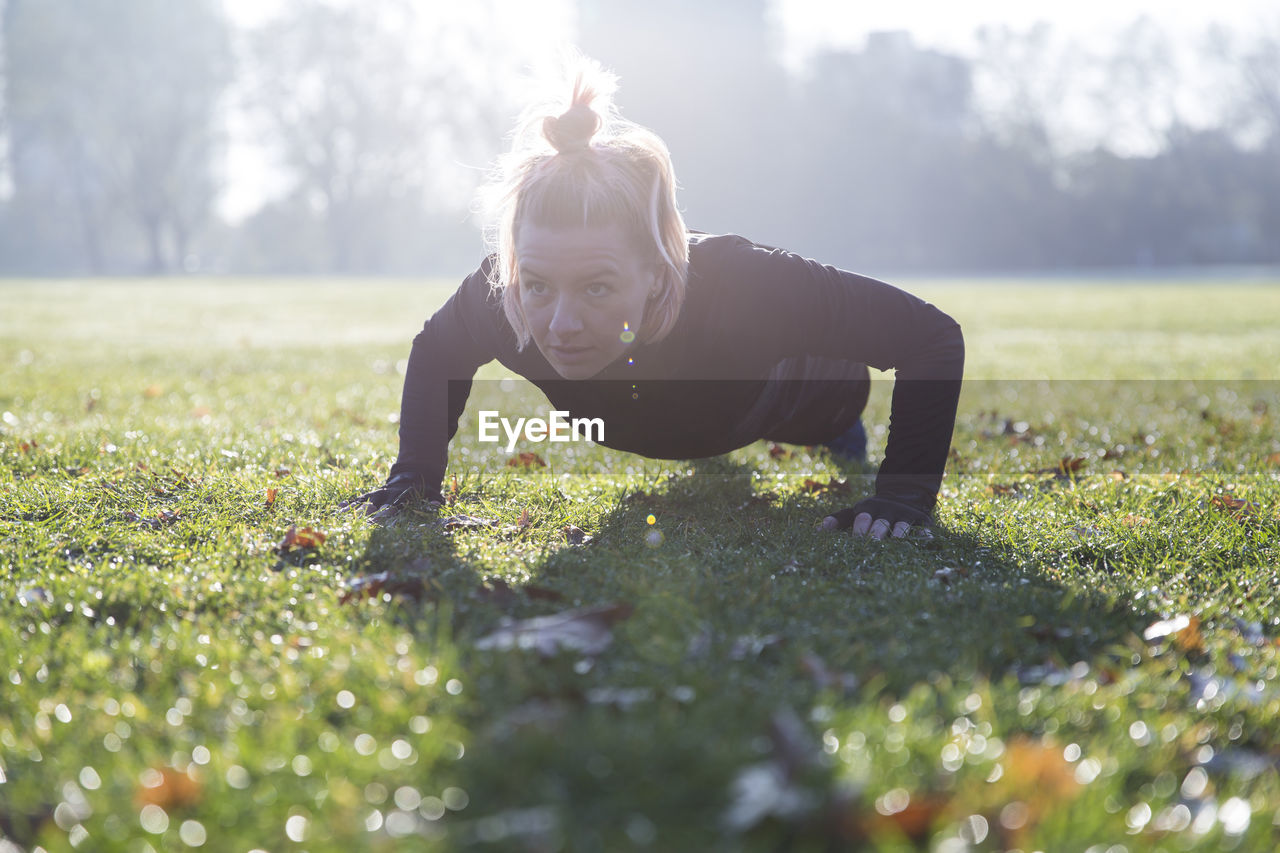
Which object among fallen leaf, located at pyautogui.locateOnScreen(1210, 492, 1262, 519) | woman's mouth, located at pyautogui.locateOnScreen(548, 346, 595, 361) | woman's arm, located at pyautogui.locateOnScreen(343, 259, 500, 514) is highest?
woman's mouth, located at pyautogui.locateOnScreen(548, 346, 595, 361)

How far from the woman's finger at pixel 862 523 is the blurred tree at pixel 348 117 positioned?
58.7 m

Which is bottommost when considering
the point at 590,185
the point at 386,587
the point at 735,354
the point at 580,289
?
the point at 386,587

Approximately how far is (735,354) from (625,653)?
1675 mm

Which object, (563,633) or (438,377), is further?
(438,377)

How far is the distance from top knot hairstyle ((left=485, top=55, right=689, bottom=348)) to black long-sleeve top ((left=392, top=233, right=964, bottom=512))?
0.61 feet

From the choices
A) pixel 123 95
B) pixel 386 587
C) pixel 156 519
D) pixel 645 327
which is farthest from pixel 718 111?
pixel 386 587

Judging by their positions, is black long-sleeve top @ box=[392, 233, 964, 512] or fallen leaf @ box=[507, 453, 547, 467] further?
fallen leaf @ box=[507, 453, 547, 467]

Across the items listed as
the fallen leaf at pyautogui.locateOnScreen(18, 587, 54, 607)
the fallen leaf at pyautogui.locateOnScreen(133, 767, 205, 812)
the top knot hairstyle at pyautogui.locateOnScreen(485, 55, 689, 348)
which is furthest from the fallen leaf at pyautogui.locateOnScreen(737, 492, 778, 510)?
the fallen leaf at pyautogui.locateOnScreen(133, 767, 205, 812)

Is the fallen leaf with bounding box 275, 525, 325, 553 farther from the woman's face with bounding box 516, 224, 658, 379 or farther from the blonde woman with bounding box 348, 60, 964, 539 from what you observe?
the woman's face with bounding box 516, 224, 658, 379

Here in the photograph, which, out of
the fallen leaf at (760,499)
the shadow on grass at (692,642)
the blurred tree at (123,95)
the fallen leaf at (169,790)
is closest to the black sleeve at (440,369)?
the shadow on grass at (692,642)

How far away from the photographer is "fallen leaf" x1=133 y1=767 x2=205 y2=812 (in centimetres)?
177

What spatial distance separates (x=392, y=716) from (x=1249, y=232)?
62236 mm

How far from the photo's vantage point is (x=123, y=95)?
159 feet

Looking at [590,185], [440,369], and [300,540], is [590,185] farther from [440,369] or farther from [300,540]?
[300,540]
